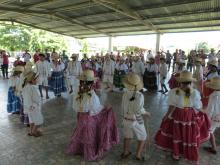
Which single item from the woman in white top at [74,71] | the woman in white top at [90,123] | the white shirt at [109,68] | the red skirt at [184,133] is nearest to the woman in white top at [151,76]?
the white shirt at [109,68]

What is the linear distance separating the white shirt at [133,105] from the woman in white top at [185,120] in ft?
1.42

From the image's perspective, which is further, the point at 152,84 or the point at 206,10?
the point at 206,10

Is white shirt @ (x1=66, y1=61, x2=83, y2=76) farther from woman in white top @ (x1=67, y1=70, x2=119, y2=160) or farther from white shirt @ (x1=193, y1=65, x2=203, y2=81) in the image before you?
woman in white top @ (x1=67, y1=70, x2=119, y2=160)

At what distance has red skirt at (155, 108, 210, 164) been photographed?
3617 mm

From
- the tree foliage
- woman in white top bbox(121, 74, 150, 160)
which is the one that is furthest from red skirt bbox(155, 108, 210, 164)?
the tree foliage

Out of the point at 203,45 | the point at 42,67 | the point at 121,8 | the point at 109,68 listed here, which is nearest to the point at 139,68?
the point at 109,68

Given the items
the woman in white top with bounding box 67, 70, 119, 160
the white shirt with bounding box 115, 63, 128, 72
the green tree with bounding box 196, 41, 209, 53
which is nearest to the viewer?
the woman in white top with bounding box 67, 70, 119, 160

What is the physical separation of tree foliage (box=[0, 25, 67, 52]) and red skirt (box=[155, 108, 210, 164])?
26.8 metres

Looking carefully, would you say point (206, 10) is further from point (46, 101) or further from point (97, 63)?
point (46, 101)

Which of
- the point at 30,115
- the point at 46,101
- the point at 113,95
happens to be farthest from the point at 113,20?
the point at 30,115

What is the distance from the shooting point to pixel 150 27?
61.4 feet

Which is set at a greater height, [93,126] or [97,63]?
[97,63]

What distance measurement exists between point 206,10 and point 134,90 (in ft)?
37.5

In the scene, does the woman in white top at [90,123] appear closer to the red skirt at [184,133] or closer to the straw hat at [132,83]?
the straw hat at [132,83]
